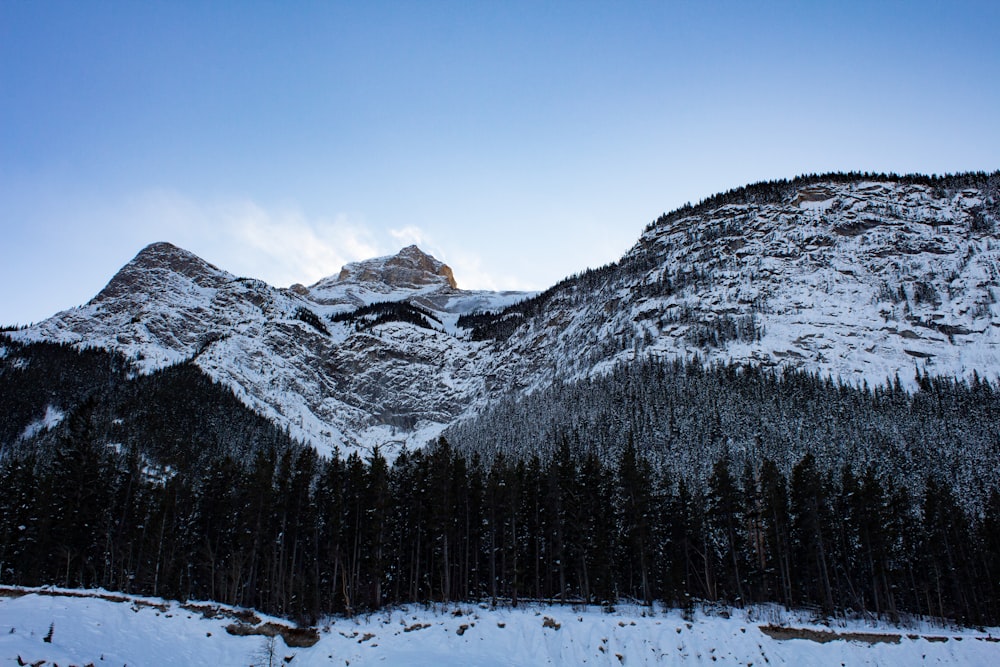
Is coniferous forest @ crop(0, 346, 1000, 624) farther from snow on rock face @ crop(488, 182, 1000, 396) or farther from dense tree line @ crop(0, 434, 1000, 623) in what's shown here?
snow on rock face @ crop(488, 182, 1000, 396)

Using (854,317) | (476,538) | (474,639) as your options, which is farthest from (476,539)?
(854,317)

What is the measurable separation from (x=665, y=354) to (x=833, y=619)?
423 ft

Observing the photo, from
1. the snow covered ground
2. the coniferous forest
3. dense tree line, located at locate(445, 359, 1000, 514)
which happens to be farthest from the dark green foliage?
the snow covered ground

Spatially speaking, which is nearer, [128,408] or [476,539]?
[476,539]

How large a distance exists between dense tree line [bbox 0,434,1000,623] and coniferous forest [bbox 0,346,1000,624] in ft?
0.57

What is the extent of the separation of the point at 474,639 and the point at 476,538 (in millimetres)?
16356

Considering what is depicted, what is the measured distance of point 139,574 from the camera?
5394 cm

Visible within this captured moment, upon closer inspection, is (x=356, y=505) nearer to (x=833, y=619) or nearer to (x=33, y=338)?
(x=833, y=619)

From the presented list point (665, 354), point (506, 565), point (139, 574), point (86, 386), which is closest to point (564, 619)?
point (506, 565)

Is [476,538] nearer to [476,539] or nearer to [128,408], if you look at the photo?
[476,539]

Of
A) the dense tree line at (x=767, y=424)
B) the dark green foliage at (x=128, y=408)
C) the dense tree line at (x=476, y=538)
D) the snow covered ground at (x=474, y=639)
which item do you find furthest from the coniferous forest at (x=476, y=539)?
the dark green foliage at (x=128, y=408)

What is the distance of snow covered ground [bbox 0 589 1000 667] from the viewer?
93.3ft

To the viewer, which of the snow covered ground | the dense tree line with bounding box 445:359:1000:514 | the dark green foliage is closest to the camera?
the snow covered ground

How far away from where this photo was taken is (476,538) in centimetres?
5219
